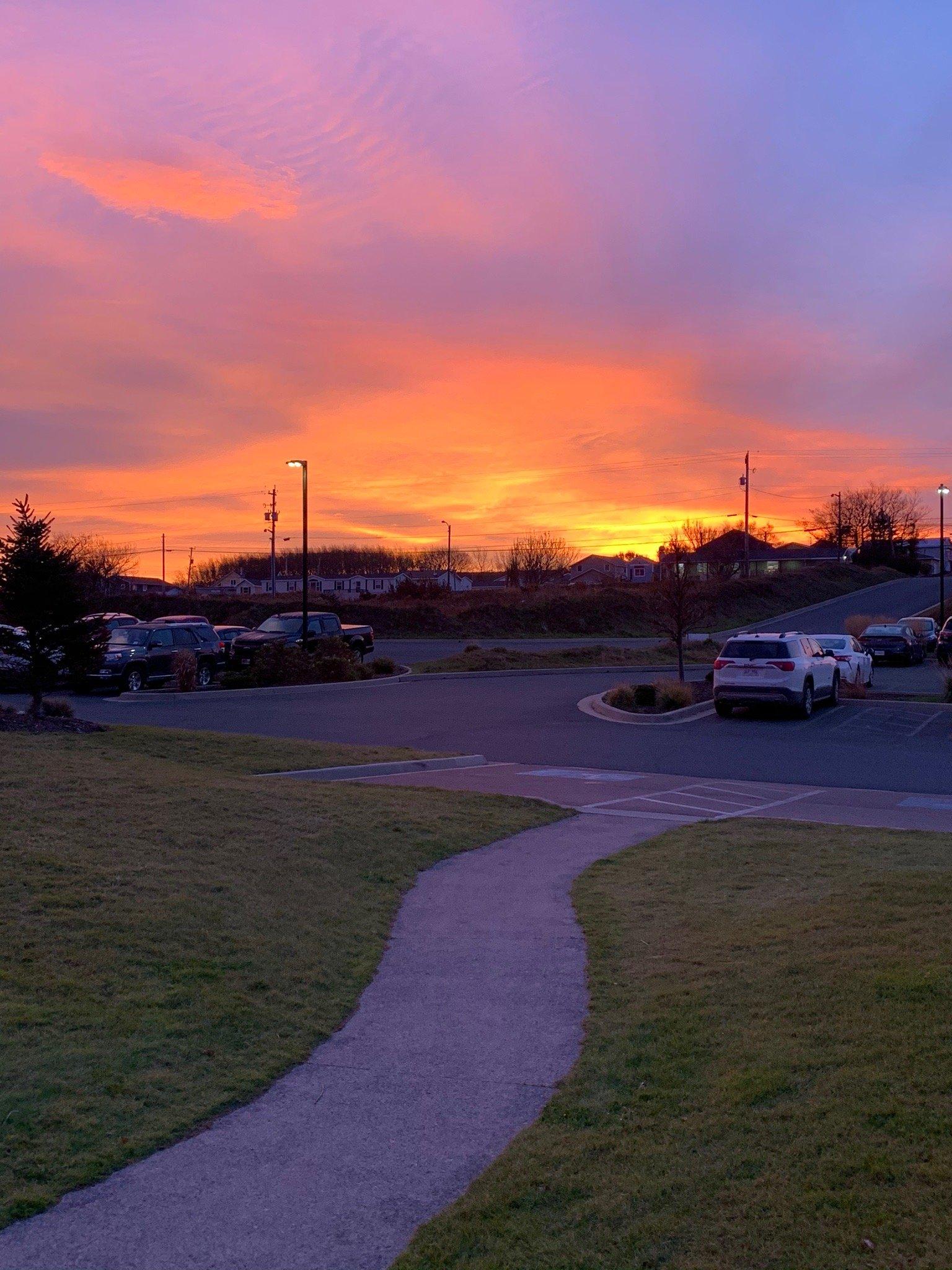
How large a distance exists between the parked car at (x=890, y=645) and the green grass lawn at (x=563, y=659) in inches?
222

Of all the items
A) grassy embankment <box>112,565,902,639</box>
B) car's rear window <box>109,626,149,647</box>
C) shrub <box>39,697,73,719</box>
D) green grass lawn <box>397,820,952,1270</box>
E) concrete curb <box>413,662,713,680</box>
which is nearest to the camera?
green grass lawn <box>397,820,952,1270</box>

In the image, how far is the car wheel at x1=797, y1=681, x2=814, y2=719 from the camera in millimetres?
22859

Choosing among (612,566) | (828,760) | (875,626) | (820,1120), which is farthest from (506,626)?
(612,566)

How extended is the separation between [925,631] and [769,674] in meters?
27.2

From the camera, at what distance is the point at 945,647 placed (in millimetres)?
37500

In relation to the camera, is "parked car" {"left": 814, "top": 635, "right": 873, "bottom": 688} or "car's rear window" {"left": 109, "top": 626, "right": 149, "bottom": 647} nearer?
"car's rear window" {"left": 109, "top": 626, "right": 149, "bottom": 647}

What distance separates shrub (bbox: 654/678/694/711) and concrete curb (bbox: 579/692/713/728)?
17 cm

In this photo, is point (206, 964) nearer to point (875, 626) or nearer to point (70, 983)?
point (70, 983)

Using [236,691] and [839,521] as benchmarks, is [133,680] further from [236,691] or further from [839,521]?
[839,521]

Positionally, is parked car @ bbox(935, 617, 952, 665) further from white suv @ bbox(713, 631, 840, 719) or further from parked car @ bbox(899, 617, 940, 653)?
white suv @ bbox(713, 631, 840, 719)

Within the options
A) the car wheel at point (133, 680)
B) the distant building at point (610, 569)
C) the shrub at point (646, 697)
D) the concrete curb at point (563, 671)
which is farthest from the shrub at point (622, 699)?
the distant building at point (610, 569)

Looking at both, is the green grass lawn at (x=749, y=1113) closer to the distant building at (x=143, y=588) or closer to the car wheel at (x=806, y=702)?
the car wheel at (x=806, y=702)

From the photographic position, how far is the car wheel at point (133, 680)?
2822cm

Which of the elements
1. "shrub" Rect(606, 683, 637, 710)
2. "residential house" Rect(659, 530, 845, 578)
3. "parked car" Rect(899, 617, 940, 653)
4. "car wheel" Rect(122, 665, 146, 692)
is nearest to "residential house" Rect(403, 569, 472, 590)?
"residential house" Rect(659, 530, 845, 578)
